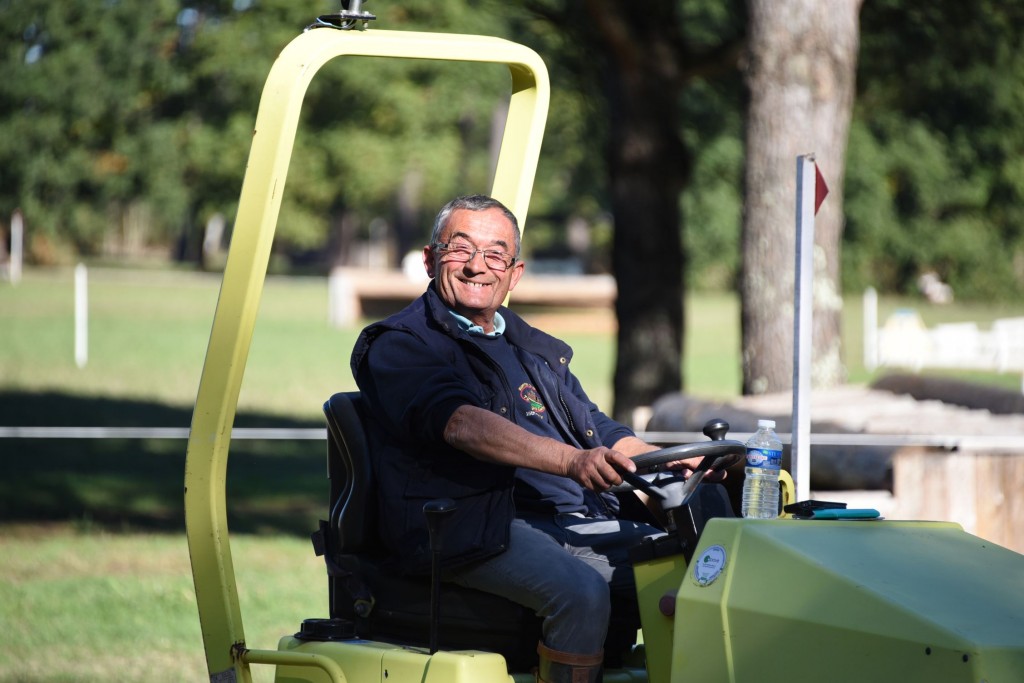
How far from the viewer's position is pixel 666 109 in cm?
1112

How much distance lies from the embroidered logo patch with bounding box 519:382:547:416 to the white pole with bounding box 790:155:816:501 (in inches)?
26.8

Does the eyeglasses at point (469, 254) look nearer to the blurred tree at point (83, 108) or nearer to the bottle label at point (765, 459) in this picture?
the bottle label at point (765, 459)

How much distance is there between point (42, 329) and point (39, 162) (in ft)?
71.8

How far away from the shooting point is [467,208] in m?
3.51

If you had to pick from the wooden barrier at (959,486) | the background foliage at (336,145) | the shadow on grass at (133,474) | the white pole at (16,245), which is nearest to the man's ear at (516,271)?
the wooden barrier at (959,486)

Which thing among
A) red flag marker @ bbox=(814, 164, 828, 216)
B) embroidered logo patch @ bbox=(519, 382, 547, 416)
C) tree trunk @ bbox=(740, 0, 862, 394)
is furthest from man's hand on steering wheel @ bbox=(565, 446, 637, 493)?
tree trunk @ bbox=(740, 0, 862, 394)

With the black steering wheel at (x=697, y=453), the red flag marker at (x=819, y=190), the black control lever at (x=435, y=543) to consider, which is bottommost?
the black control lever at (x=435, y=543)

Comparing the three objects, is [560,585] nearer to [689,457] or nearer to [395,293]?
[689,457]

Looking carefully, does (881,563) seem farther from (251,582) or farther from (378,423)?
(251,582)

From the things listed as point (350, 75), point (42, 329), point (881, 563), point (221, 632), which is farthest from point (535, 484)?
point (350, 75)

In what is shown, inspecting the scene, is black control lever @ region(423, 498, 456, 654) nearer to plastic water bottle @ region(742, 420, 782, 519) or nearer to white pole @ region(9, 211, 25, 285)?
plastic water bottle @ region(742, 420, 782, 519)

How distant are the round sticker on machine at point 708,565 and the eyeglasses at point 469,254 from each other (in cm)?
100

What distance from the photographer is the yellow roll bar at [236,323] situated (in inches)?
128

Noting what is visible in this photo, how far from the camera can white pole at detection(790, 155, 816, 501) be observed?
3689 mm
